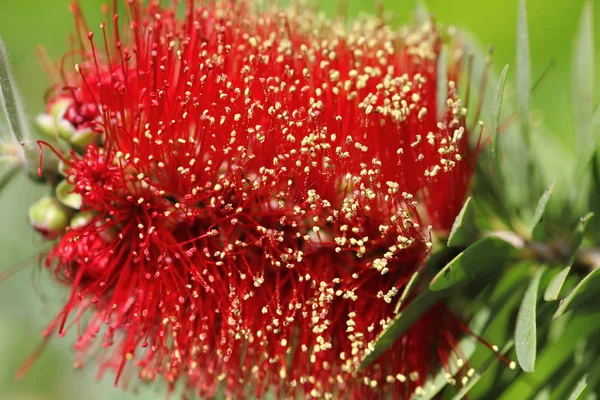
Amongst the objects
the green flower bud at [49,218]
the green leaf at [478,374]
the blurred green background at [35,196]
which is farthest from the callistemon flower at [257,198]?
the blurred green background at [35,196]

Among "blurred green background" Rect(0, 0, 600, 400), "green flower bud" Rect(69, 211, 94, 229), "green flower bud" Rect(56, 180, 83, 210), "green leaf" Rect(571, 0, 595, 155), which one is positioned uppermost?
"green leaf" Rect(571, 0, 595, 155)

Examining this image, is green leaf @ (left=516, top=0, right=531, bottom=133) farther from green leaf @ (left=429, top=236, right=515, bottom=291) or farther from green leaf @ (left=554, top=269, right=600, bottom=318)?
green leaf @ (left=554, top=269, right=600, bottom=318)

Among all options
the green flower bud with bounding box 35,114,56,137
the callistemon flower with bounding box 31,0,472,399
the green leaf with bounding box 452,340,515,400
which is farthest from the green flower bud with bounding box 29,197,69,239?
the green leaf with bounding box 452,340,515,400

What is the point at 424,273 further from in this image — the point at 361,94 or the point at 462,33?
the point at 462,33

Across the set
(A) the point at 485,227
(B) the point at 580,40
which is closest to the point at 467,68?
(B) the point at 580,40

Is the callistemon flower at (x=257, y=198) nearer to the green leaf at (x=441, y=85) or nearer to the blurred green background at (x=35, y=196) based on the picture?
the green leaf at (x=441, y=85)
